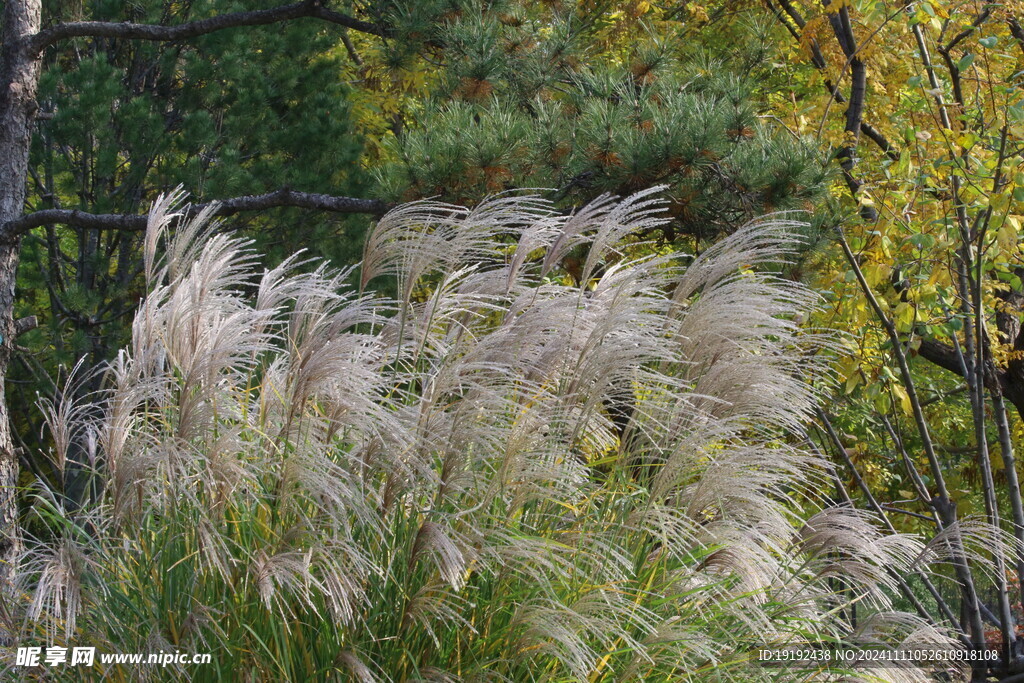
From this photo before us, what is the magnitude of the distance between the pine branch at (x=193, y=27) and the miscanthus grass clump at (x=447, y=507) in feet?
9.62

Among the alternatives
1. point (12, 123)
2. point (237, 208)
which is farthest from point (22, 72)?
point (237, 208)

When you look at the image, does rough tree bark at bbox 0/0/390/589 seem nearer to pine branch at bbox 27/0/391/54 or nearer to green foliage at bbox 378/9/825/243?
pine branch at bbox 27/0/391/54

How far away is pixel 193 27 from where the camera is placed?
5.58m

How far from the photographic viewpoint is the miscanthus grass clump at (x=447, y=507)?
8.11 feet

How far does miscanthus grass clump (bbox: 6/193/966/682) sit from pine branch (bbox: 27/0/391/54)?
2.93m

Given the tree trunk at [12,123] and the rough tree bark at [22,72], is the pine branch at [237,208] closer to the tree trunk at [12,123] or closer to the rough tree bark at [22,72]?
the rough tree bark at [22,72]

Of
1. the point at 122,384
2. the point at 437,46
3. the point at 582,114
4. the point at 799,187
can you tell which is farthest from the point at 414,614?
the point at 437,46

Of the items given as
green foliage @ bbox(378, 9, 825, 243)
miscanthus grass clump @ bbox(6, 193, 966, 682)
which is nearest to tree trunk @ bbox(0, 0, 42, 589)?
green foliage @ bbox(378, 9, 825, 243)

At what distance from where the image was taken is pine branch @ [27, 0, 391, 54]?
5500 mm

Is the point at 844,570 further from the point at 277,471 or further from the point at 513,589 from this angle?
the point at 277,471

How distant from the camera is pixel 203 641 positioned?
7.71ft

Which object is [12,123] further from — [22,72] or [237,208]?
[237,208]

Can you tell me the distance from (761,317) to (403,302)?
107 centimetres

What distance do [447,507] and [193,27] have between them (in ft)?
12.7
